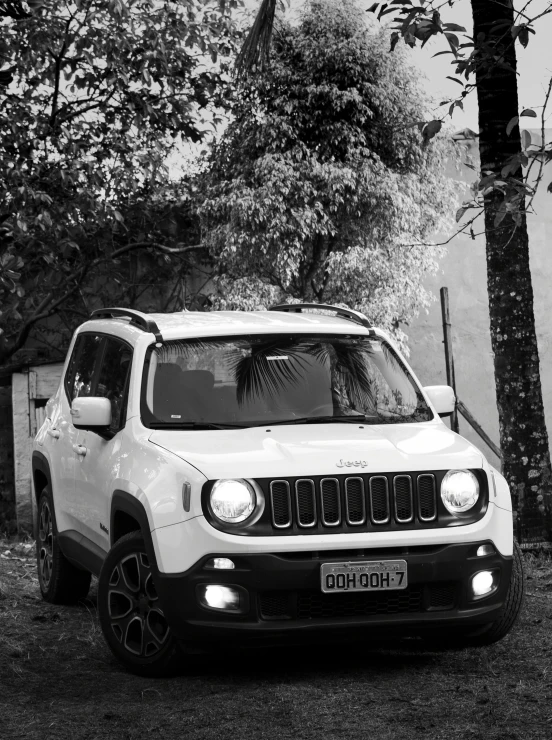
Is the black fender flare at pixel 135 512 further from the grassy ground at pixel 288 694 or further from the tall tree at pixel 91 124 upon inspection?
the tall tree at pixel 91 124

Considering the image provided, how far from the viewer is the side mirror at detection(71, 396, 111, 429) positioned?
20.3 feet

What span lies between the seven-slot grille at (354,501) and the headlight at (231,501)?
113 millimetres

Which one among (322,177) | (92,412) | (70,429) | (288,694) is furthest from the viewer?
(322,177)

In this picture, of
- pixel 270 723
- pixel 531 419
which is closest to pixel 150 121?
pixel 531 419

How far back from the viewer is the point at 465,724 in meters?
4.78

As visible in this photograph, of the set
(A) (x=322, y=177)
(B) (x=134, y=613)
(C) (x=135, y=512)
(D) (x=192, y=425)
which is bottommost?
(B) (x=134, y=613)

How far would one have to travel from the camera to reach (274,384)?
6.34m

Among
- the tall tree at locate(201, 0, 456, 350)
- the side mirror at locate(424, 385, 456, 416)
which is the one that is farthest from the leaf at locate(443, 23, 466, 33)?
the tall tree at locate(201, 0, 456, 350)

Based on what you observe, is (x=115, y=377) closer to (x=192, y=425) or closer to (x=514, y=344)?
(x=192, y=425)

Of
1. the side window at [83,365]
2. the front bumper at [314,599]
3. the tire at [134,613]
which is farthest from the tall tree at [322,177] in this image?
the front bumper at [314,599]

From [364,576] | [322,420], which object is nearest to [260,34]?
[322,420]

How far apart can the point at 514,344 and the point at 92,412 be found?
4.48 meters

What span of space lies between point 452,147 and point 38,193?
629 centimetres

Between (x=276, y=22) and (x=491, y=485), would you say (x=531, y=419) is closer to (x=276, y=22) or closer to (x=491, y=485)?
(x=491, y=485)
